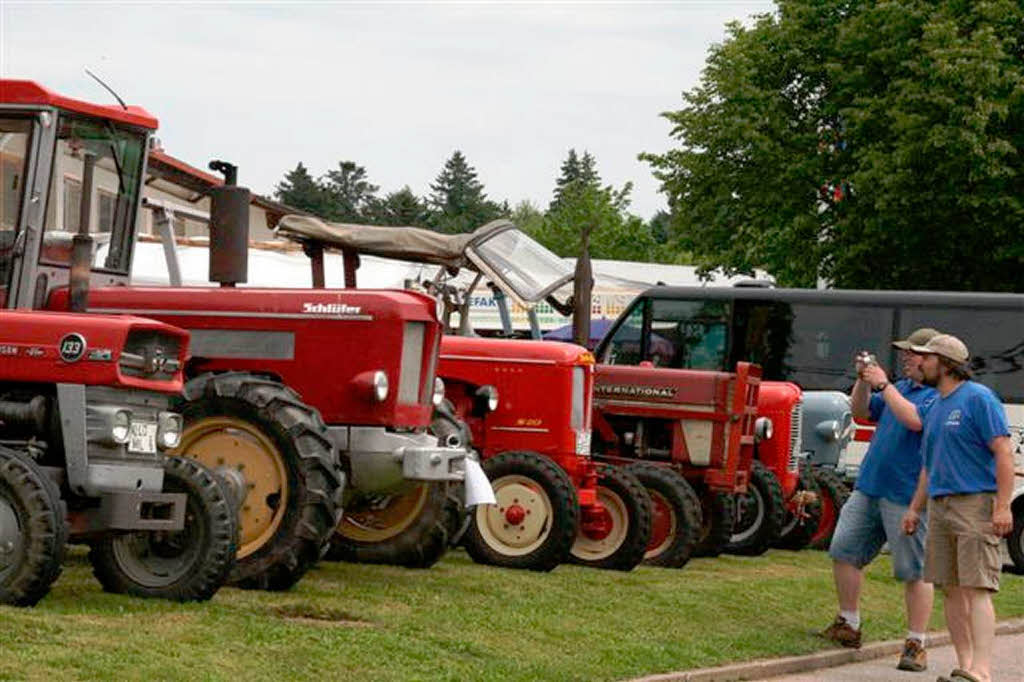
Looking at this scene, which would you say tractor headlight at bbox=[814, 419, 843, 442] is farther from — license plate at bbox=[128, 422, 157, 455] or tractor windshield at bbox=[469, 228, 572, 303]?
license plate at bbox=[128, 422, 157, 455]

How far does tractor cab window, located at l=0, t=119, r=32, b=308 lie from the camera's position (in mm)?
13398

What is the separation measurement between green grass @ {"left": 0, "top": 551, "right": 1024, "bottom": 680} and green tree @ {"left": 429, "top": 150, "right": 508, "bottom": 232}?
10940 centimetres

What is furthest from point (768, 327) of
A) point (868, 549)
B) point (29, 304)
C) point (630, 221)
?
point (630, 221)

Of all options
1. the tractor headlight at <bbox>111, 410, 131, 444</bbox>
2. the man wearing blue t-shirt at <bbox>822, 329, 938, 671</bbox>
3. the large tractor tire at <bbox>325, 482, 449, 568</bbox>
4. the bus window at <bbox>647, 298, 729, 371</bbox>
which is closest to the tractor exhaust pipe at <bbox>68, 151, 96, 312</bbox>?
the tractor headlight at <bbox>111, 410, 131, 444</bbox>

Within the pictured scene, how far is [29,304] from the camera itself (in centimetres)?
1339

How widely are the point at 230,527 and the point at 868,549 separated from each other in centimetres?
424

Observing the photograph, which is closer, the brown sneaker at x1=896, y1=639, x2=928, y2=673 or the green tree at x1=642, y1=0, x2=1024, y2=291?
the brown sneaker at x1=896, y1=639, x2=928, y2=673

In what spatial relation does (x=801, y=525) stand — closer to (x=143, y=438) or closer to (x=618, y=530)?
(x=618, y=530)

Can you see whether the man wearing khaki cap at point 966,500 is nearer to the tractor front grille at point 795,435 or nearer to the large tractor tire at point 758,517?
the large tractor tire at point 758,517

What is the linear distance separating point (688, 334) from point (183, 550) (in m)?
16.4

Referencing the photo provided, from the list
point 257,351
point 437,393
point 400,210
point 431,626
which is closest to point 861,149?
point 437,393

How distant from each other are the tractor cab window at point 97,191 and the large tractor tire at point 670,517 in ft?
18.5

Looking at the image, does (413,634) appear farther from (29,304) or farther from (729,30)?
(729,30)

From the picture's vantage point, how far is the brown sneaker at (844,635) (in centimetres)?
1441
